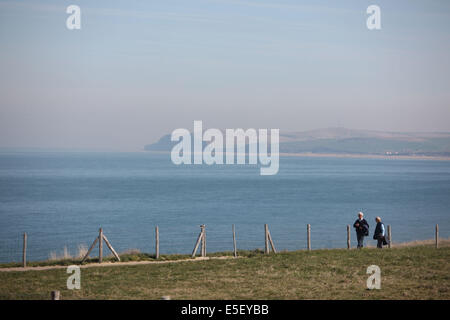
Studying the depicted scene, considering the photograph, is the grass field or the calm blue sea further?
the calm blue sea

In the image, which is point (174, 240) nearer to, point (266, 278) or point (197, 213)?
point (197, 213)

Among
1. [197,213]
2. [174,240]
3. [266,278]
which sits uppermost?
[266,278]

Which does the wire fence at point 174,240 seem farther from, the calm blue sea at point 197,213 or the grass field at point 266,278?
the grass field at point 266,278

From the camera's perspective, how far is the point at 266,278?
20875 millimetres

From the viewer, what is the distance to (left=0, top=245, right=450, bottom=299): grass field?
17.8 metres

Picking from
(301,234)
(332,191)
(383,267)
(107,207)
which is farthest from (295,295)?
(332,191)

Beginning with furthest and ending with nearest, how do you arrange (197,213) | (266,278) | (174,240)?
(197,213), (174,240), (266,278)

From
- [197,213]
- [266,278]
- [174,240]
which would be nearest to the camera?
[266,278]

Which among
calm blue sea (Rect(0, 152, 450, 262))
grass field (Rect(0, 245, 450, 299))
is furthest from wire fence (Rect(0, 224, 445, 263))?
grass field (Rect(0, 245, 450, 299))

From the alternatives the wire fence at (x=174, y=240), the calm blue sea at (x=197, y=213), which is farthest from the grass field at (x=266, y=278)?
the calm blue sea at (x=197, y=213)

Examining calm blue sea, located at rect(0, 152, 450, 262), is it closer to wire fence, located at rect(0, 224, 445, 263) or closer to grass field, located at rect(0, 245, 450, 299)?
wire fence, located at rect(0, 224, 445, 263)

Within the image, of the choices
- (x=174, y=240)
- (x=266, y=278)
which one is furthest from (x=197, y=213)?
(x=266, y=278)

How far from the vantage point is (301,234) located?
205 ft
